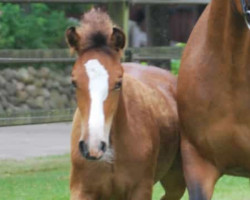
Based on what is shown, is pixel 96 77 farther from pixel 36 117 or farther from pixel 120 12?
pixel 120 12

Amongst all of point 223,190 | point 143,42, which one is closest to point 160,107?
point 223,190

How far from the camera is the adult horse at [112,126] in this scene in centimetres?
579

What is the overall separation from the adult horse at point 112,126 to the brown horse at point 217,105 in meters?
0.29

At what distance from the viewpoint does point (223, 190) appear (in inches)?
362

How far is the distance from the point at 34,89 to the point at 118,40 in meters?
7.91

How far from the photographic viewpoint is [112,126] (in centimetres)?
626

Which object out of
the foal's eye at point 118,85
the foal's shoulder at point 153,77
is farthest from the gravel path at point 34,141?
the foal's eye at point 118,85

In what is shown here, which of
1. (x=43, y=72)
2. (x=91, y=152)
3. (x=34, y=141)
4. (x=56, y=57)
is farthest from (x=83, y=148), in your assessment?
(x=43, y=72)

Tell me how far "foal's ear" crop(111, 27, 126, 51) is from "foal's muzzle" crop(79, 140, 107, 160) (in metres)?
0.73

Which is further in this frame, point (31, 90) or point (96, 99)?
point (31, 90)

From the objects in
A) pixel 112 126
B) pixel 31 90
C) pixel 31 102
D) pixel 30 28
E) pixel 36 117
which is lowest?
pixel 31 102

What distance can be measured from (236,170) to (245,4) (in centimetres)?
129

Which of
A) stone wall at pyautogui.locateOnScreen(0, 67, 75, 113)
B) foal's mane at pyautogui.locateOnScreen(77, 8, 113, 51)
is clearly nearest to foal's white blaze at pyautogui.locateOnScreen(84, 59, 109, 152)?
foal's mane at pyautogui.locateOnScreen(77, 8, 113, 51)

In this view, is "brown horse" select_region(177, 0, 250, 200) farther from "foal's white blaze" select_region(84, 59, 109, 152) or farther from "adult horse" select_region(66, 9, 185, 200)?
"foal's white blaze" select_region(84, 59, 109, 152)
